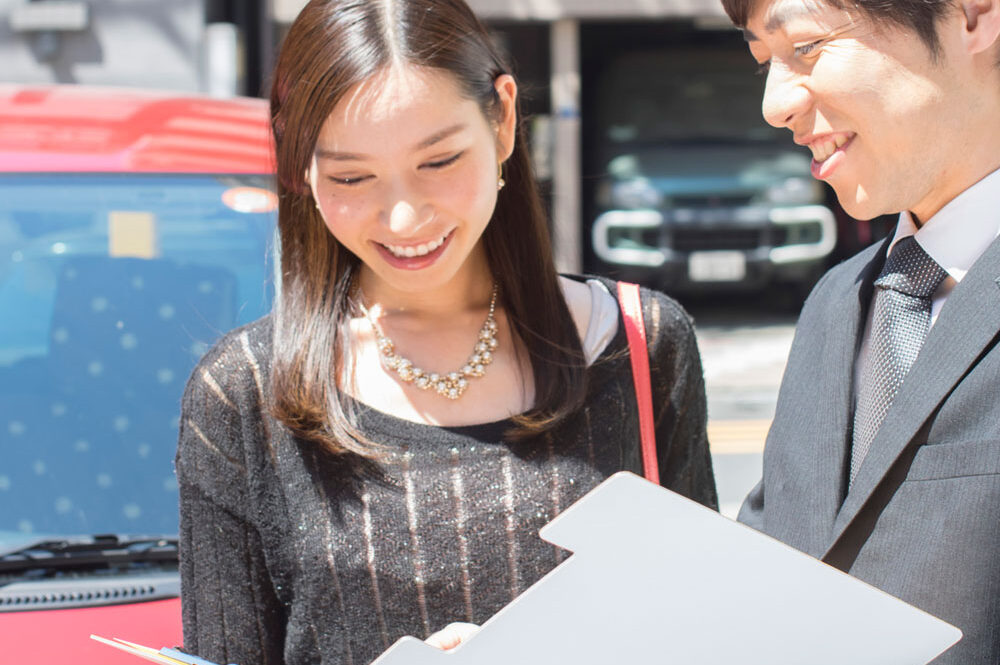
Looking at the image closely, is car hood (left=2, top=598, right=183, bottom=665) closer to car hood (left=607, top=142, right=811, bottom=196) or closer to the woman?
the woman

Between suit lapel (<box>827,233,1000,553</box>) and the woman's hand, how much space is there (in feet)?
1.62

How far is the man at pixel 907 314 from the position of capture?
1.33m

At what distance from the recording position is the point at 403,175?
1752mm

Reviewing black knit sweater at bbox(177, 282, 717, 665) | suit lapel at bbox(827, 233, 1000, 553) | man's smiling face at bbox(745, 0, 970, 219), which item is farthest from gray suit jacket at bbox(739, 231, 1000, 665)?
black knit sweater at bbox(177, 282, 717, 665)

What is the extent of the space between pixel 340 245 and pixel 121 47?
8.15m

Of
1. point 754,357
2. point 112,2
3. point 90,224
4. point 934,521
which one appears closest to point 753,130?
point 754,357

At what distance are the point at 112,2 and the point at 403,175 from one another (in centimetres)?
845

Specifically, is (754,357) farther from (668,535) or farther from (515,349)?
(668,535)

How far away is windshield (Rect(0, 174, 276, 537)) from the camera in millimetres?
2330

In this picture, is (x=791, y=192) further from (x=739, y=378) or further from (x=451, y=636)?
(x=451, y=636)

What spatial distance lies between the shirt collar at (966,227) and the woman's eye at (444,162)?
669 millimetres

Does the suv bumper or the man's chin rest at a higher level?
the man's chin

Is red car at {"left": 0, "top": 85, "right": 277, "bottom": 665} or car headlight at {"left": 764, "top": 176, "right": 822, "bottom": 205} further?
car headlight at {"left": 764, "top": 176, "right": 822, "bottom": 205}

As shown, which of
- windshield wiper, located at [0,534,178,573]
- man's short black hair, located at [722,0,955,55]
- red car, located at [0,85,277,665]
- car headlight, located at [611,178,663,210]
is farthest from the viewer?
car headlight, located at [611,178,663,210]
